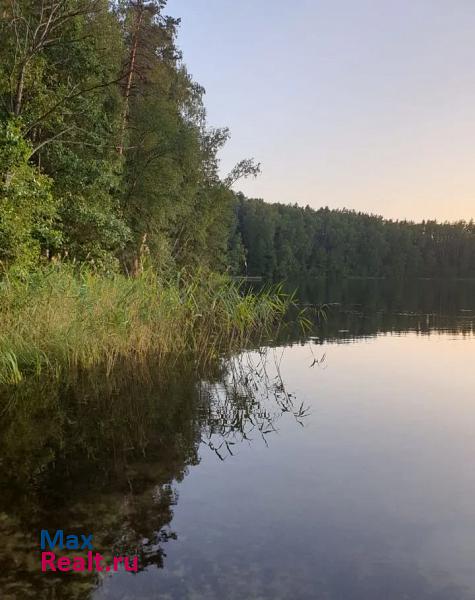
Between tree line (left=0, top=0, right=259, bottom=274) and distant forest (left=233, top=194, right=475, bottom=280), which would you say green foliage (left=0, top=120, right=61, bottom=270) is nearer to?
tree line (left=0, top=0, right=259, bottom=274)

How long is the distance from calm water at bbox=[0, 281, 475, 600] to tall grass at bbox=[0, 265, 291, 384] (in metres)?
0.93

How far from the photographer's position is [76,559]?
322cm

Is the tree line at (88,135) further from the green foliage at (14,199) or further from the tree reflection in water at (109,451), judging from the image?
the tree reflection in water at (109,451)

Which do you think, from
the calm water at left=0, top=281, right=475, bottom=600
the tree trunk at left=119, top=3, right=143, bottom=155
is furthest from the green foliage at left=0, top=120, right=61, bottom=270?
the tree trunk at left=119, top=3, right=143, bottom=155

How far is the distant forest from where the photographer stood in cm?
9569

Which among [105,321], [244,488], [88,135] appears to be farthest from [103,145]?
[244,488]

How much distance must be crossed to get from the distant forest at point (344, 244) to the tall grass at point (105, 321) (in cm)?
7183

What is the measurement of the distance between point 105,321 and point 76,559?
6.06 meters

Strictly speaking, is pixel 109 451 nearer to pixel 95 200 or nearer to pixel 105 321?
pixel 105 321

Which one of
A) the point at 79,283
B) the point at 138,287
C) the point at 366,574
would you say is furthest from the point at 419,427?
the point at 79,283

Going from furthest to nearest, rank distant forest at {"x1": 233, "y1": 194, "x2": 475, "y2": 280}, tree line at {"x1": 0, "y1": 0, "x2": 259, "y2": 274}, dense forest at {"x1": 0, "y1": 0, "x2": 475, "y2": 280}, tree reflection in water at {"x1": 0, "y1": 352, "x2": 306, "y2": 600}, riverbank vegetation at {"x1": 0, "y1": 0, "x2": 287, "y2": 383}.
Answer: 1. distant forest at {"x1": 233, "y1": 194, "x2": 475, "y2": 280}
2. dense forest at {"x1": 0, "y1": 0, "x2": 475, "y2": 280}
3. tree line at {"x1": 0, "y1": 0, "x2": 259, "y2": 274}
4. riverbank vegetation at {"x1": 0, "y1": 0, "x2": 287, "y2": 383}
5. tree reflection in water at {"x1": 0, "y1": 352, "x2": 306, "y2": 600}

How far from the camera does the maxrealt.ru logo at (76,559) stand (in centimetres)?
315

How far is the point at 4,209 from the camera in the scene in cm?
973

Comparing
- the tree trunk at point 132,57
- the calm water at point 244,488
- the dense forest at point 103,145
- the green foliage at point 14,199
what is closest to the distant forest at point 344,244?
the dense forest at point 103,145
